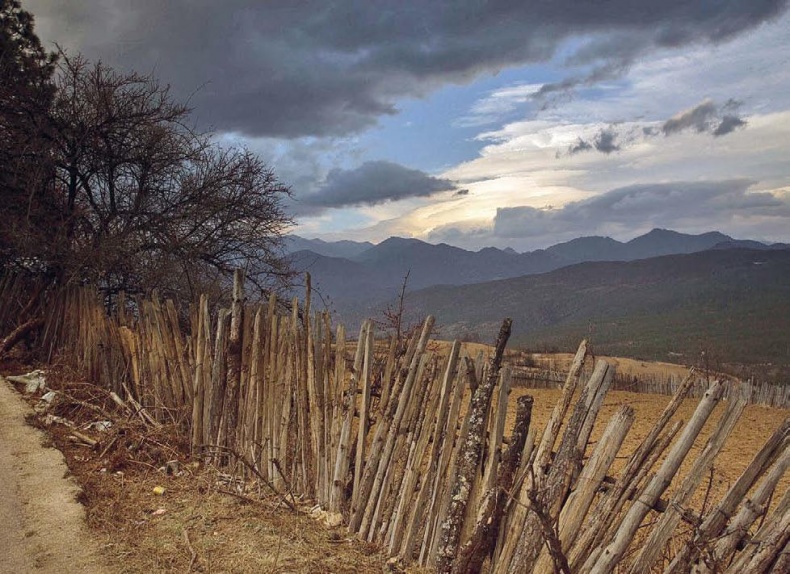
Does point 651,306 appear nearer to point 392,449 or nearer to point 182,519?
point 392,449

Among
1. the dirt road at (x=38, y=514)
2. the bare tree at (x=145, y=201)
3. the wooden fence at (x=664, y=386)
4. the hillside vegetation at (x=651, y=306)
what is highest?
the bare tree at (x=145, y=201)

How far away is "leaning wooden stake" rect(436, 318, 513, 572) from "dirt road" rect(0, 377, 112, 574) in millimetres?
2277

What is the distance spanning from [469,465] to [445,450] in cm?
29

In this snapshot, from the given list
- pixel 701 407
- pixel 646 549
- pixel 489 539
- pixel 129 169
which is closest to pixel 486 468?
pixel 489 539

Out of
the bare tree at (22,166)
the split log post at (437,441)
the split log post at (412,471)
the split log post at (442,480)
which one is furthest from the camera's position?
the bare tree at (22,166)

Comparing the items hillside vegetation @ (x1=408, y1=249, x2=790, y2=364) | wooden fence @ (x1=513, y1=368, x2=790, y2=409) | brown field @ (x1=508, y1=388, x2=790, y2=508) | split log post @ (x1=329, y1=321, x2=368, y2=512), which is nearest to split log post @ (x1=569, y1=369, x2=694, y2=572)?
split log post @ (x1=329, y1=321, x2=368, y2=512)

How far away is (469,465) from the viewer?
372cm

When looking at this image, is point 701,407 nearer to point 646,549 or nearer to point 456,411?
point 646,549

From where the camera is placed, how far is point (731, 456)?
995cm

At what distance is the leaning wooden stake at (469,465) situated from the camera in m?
3.70

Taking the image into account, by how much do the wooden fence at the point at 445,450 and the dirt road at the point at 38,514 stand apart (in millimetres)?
1316

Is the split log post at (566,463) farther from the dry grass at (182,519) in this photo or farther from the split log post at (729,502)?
A: the dry grass at (182,519)

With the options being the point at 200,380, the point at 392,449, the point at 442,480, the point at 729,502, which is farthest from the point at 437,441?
the point at 200,380

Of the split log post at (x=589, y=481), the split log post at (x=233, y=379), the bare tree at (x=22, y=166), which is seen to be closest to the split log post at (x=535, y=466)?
the split log post at (x=589, y=481)
